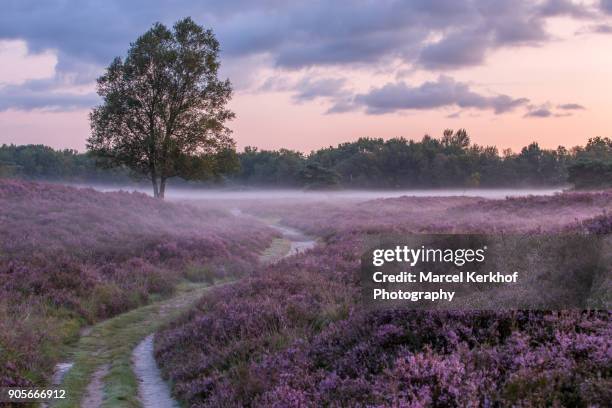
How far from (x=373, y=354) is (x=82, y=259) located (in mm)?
14398

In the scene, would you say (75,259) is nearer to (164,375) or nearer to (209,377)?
(164,375)

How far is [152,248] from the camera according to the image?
22172 mm

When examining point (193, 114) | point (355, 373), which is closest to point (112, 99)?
point (193, 114)

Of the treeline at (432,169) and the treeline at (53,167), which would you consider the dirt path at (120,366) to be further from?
the treeline at (53,167)

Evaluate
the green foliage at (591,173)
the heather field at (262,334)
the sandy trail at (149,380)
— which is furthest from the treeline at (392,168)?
the sandy trail at (149,380)

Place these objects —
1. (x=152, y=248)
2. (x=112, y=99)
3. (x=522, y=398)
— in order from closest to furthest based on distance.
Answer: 1. (x=522, y=398)
2. (x=152, y=248)
3. (x=112, y=99)

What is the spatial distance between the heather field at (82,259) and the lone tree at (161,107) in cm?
826

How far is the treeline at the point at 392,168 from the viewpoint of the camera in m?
118

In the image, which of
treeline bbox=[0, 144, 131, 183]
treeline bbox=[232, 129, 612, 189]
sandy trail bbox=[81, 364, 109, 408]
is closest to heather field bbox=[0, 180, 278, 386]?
sandy trail bbox=[81, 364, 109, 408]

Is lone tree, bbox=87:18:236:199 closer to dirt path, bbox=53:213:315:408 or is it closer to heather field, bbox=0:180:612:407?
heather field, bbox=0:180:612:407

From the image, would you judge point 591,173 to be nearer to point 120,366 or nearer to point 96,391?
point 120,366

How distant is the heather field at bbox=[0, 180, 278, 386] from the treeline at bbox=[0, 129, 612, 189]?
76581mm

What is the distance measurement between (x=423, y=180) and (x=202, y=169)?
9040 centimetres

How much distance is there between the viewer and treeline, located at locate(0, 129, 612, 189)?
11831 centimetres
